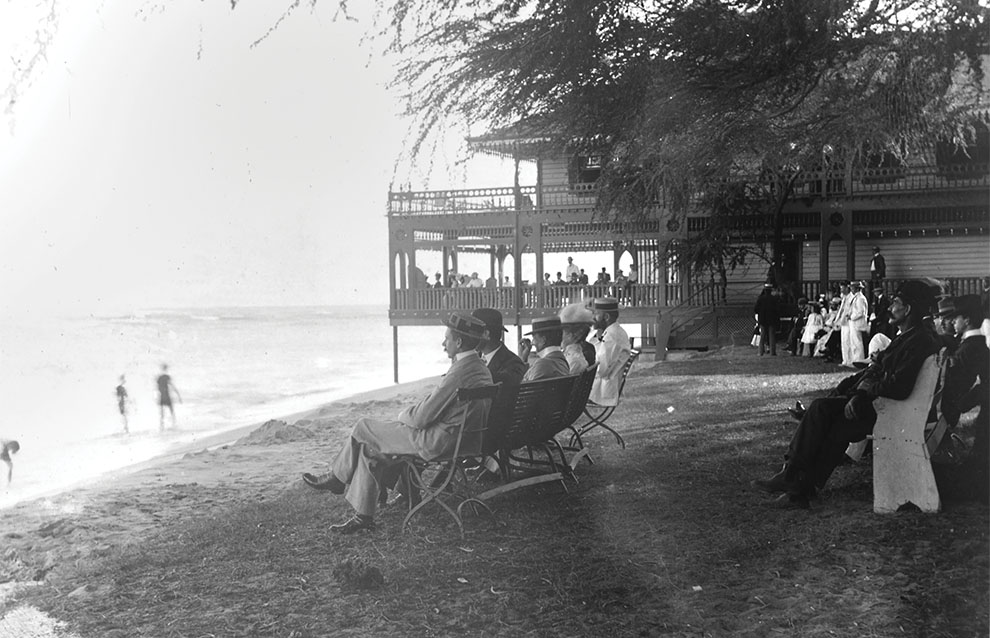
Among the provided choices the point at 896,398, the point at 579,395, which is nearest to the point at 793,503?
the point at 896,398

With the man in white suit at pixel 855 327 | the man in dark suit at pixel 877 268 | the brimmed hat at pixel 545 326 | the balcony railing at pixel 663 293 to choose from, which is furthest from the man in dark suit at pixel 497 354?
the man in dark suit at pixel 877 268

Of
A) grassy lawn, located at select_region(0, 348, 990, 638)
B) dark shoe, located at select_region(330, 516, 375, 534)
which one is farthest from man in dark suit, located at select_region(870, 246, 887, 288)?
dark shoe, located at select_region(330, 516, 375, 534)

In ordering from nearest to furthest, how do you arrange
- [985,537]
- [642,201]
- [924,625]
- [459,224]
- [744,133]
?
[924,625]
[985,537]
[744,133]
[642,201]
[459,224]

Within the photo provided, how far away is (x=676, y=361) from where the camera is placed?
1839 centimetres

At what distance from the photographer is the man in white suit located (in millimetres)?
15383

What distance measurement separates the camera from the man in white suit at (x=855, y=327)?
50.5 ft

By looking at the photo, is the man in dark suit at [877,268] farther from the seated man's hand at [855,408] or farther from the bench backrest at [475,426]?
the bench backrest at [475,426]

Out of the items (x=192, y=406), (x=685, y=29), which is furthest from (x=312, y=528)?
(x=192, y=406)

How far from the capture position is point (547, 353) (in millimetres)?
6430

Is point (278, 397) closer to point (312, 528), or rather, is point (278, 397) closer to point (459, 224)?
point (459, 224)

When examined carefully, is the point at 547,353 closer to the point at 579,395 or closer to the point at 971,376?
the point at 579,395

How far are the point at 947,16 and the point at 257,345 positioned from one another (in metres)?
50.9

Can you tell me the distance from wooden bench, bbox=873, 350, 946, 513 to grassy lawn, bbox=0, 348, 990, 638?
0.34 feet

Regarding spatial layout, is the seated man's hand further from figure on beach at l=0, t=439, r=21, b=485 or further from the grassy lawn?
figure on beach at l=0, t=439, r=21, b=485
